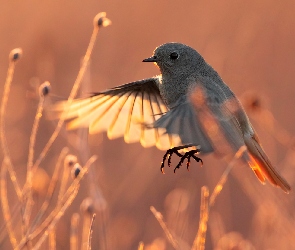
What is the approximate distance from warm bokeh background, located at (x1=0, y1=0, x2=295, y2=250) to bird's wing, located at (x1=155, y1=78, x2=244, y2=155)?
0.60 metres

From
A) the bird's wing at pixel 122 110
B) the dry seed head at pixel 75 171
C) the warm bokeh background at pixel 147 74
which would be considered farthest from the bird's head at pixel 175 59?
the dry seed head at pixel 75 171

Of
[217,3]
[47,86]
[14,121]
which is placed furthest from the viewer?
[217,3]

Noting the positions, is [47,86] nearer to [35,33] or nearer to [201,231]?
[201,231]

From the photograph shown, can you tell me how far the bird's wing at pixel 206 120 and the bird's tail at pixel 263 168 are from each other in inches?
8.1

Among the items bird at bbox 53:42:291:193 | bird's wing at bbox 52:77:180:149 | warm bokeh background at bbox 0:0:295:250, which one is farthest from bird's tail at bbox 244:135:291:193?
bird's wing at bbox 52:77:180:149

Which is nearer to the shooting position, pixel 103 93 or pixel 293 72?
pixel 103 93

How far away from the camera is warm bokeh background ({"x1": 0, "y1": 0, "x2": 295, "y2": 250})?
5.80m

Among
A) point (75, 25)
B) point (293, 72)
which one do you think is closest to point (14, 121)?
point (75, 25)

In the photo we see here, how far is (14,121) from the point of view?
6.53 meters

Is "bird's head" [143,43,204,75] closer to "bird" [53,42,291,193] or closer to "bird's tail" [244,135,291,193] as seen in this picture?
"bird" [53,42,291,193]

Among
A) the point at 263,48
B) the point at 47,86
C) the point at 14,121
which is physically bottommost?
the point at 47,86

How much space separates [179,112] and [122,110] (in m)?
1.02

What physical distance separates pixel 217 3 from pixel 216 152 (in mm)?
5655

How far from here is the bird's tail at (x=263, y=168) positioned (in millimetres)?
3996
